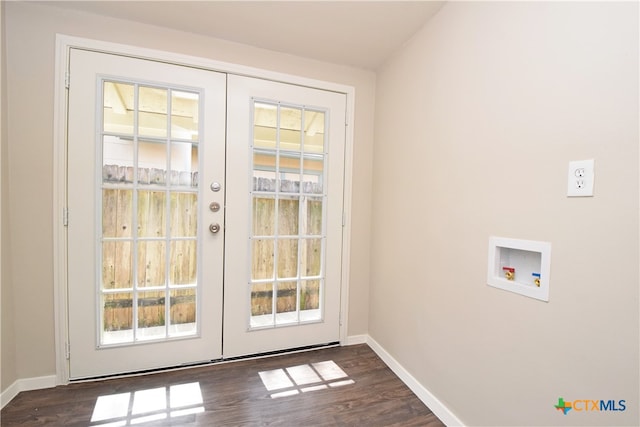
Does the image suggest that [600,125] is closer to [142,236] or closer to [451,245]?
[451,245]

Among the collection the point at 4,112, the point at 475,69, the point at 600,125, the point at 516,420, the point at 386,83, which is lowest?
the point at 516,420

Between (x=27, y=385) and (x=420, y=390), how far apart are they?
2347 millimetres

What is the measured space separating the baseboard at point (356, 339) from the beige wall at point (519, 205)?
0.44 metres

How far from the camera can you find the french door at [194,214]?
1695mm

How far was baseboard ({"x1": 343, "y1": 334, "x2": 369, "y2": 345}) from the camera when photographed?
2.29m

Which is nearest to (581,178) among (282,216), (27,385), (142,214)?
(282,216)

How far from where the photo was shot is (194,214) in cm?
190

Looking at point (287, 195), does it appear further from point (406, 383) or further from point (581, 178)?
point (581, 178)

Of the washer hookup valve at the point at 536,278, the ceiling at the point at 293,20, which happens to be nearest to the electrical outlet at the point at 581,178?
the washer hookup valve at the point at 536,278

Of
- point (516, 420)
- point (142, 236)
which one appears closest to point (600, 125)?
point (516, 420)

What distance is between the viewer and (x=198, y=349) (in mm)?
1911

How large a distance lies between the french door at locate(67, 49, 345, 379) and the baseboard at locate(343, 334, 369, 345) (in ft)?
0.41

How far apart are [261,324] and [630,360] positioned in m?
1.90

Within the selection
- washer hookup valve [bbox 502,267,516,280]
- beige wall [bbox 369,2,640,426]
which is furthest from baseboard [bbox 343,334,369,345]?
washer hookup valve [bbox 502,267,516,280]
